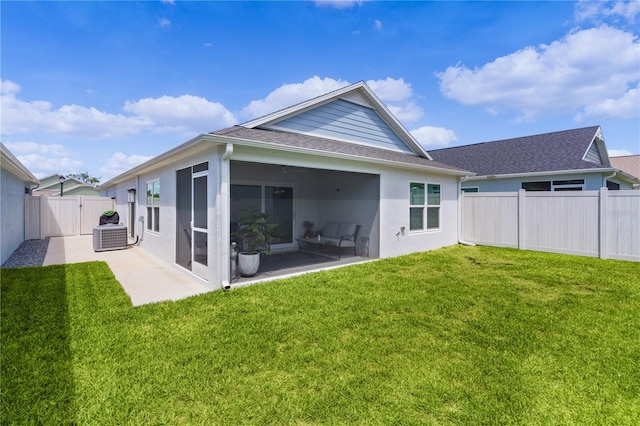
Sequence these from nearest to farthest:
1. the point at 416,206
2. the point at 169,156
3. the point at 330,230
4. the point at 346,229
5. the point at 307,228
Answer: the point at 169,156 < the point at 346,229 < the point at 416,206 < the point at 330,230 < the point at 307,228

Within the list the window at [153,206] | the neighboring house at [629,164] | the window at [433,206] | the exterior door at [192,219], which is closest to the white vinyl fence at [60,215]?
the window at [153,206]

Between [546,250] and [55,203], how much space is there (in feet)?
71.0

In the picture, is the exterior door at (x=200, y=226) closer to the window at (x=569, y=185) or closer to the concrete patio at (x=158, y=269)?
the concrete patio at (x=158, y=269)

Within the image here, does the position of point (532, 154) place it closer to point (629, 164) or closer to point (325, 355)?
point (325, 355)

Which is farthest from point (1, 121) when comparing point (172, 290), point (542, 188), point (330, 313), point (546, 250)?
point (542, 188)

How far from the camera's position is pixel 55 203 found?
1499 cm

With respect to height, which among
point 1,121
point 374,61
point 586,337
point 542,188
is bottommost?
point 586,337

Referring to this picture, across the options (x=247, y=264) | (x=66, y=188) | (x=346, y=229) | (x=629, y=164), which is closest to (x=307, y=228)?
(x=346, y=229)

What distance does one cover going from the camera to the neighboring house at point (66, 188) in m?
30.8

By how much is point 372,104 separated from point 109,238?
10700 mm

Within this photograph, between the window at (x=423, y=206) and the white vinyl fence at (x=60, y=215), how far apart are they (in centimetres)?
1632

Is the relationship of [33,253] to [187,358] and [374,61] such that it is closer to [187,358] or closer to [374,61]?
[187,358]

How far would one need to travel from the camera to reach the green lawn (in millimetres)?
2525

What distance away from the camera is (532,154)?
15.4 m
